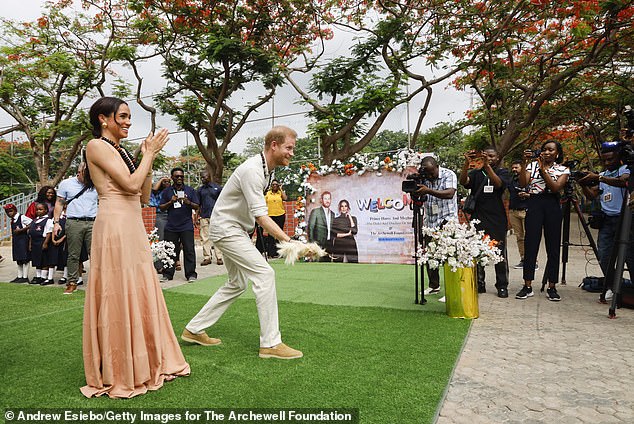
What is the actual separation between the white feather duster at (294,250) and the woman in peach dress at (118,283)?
903 mm

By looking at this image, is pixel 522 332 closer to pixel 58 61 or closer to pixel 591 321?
pixel 591 321

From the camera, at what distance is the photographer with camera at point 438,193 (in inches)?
226

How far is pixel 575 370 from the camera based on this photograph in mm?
3346

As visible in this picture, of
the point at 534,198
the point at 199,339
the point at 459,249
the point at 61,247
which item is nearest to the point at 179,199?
the point at 61,247

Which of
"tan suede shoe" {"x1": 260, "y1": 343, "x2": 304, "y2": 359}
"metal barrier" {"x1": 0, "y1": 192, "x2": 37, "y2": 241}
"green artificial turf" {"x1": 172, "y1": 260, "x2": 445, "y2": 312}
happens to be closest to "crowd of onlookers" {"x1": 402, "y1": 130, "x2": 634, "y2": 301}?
"green artificial turf" {"x1": 172, "y1": 260, "x2": 445, "y2": 312}

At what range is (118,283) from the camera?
2.88m

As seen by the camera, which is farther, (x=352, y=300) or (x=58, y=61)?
(x=58, y=61)

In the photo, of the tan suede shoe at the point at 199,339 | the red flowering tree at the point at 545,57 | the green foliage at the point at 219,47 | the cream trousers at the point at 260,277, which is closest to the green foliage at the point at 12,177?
the green foliage at the point at 219,47

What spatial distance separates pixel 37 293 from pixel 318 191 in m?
5.96

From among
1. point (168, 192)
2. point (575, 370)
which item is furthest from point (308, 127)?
point (575, 370)

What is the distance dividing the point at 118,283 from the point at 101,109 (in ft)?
3.77

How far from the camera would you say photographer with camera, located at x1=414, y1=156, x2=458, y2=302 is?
574cm

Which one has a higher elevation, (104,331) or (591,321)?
(104,331)

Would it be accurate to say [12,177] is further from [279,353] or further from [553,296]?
[553,296]
